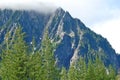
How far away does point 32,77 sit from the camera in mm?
55688

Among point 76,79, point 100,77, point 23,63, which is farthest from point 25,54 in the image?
point 100,77

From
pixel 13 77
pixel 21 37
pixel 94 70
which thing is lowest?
pixel 13 77

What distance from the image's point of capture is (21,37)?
5356 cm

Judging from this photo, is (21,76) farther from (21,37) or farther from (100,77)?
(100,77)

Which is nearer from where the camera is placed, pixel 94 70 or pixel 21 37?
pixel 21 37

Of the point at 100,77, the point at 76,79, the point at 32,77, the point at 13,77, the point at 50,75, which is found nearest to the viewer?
the point at 13,77

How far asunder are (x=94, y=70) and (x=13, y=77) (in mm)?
64244

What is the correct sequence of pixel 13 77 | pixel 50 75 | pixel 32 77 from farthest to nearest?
pixel 50 75 < pixel 32 77 < pixel 13 77

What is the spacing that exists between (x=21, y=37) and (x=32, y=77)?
20.0ft

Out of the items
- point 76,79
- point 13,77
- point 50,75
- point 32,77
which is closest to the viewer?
point 13,77

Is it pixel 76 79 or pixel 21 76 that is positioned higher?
pixel 76 79

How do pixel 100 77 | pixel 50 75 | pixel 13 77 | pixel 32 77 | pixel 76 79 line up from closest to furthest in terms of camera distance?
pixel 13 77, pixel 32 77, pixel 50 75, pixel 76 79, pixel 100 77

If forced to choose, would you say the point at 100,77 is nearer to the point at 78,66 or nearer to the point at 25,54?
the point at 78,66

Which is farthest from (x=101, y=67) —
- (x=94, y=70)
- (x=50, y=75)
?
(x=50, y=75)
